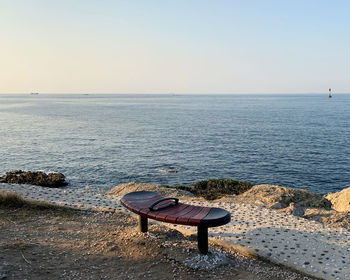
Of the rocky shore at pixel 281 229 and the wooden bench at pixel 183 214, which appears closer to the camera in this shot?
the wooden bench at pixel 183 214

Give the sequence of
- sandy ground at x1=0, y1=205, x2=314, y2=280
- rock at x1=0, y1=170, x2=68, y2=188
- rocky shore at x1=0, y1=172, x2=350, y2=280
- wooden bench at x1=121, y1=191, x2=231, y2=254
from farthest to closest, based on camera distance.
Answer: rock at x1=0, y1=170, x2=68, y2=188 → rocky shore at x1=0, y1=172, x2=350, y2=280 → wooden bench at x1=121, y1=191, x2=231, y2=254 → sandy ground at x1=0, y1=205, x2=314, y2=280

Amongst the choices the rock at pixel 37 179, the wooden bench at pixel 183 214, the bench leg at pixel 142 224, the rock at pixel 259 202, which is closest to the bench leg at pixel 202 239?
the wooden bench at pixel 183 214

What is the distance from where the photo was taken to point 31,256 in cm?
698

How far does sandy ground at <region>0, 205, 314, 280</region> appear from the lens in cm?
647

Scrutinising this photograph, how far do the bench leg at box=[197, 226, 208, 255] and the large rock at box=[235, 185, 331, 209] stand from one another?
22.4ft

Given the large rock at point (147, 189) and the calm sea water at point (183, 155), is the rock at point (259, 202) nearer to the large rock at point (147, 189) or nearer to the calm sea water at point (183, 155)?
the large rock at point (147, 189)

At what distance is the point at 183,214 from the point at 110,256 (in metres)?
1.84

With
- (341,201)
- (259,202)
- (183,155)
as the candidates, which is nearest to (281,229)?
(259,202)

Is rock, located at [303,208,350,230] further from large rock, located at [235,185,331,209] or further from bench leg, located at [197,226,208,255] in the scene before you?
bench leg, located at [197,226,208,255]

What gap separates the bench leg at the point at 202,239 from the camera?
281 inches

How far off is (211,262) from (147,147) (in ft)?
96.0

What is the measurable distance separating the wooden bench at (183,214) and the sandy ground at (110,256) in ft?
2.00

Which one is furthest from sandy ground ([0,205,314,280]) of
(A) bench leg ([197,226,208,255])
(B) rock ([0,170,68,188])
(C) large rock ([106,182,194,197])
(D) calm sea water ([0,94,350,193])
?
(D) calm sea water ([0,94,350,193])

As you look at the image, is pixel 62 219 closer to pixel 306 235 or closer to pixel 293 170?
pixel 306 235
